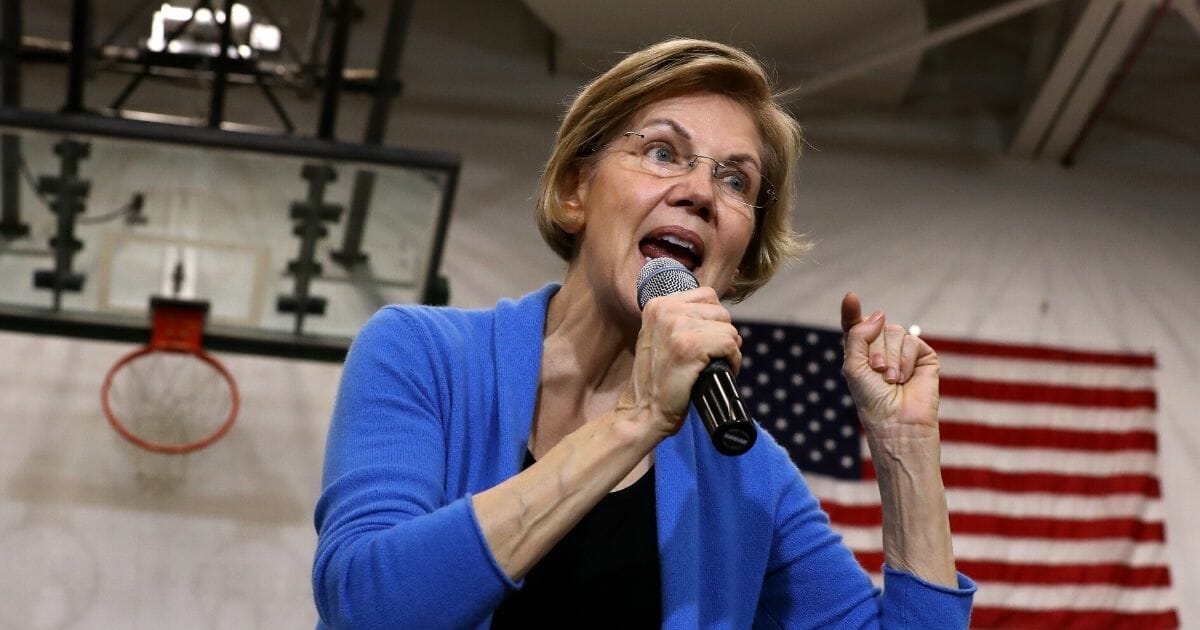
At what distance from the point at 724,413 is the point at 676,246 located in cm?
48

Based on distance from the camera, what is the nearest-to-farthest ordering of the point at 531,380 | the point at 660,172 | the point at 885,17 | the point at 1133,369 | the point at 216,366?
the point at 531,380 < the point at 660,172 < the point at 216,366 < the point at 885,17 < the point at 1133,369

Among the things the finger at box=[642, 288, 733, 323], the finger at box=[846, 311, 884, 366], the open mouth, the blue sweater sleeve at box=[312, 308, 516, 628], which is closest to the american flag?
the finger at box=[846, 311, 884, 366]

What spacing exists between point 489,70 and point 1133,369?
12.5ft

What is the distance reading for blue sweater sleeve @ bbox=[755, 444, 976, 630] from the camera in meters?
1.65

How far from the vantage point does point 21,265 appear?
5.89 m

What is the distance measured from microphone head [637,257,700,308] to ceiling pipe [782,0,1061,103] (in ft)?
16.8

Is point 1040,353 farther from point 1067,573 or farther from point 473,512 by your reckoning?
point 473,512

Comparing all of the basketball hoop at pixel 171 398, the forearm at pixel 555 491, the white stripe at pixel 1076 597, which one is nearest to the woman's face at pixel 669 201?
the forearm at pixel 555 491

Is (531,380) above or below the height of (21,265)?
above

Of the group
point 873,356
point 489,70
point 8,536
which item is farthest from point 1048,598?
point 873,356

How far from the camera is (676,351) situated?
4.36 ft

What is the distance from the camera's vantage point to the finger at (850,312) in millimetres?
1692

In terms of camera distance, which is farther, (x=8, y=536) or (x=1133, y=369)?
(x=1133, y=369)

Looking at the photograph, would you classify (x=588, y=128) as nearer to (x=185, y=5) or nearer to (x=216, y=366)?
(x=216, y=366)
